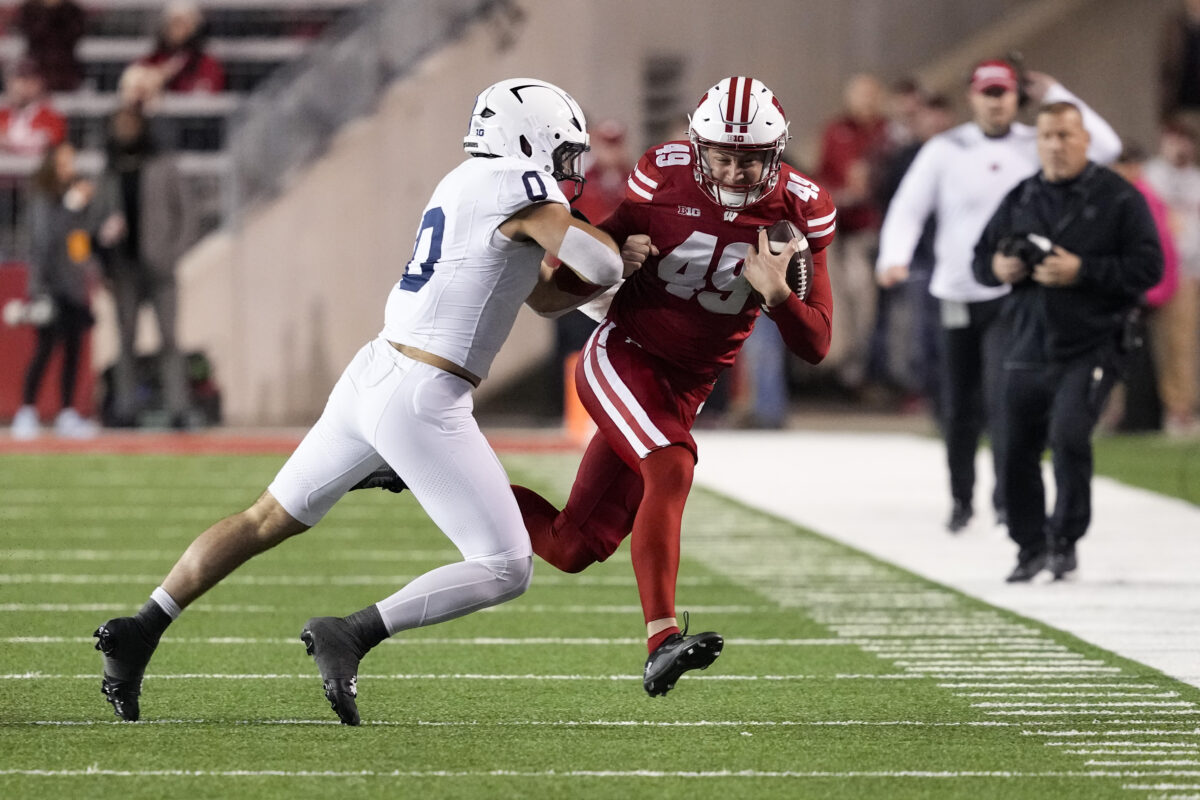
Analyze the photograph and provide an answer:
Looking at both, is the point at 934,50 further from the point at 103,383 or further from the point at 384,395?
the point at 384,395

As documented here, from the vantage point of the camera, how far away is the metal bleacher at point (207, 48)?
778 inches

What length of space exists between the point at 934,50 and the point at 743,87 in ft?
50.5

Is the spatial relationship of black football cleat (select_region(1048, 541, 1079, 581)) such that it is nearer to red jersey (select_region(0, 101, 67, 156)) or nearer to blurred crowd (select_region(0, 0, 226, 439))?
blurred crowd (select_region(0, 0, 226, 439))

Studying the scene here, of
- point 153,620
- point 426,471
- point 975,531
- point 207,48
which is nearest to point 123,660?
point 153,620

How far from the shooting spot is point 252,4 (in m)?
21.7

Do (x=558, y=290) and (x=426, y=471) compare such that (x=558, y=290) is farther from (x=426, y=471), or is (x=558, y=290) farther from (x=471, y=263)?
(x=426, y=471)

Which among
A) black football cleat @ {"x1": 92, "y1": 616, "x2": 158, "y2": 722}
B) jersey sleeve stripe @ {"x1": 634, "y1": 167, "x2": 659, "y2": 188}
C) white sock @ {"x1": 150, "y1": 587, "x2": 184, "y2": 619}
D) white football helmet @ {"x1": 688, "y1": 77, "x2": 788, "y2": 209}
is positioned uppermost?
white football helmet @ {"x1": 688, "y1": 77, "x2": 788, "y2": 209}

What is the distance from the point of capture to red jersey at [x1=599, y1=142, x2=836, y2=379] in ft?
19.2

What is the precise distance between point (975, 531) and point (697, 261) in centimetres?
457

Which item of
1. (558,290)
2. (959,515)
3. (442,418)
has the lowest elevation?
(959,515)

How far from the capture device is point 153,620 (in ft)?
17.9

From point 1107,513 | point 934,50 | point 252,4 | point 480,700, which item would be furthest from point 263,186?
point 480,700

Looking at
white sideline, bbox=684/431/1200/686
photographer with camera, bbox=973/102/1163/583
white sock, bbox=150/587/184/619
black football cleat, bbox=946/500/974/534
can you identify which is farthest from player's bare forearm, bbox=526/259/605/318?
black football cleat, bbox=946/500/974/534

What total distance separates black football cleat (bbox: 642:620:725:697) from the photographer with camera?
3.13 meters
